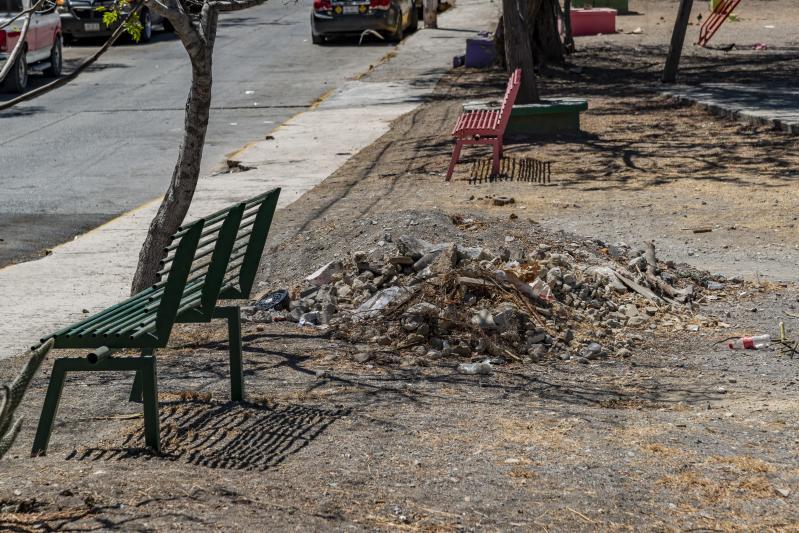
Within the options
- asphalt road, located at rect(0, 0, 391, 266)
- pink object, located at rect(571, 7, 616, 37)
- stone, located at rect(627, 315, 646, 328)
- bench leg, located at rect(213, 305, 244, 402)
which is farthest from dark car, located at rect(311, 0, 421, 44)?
bench leg, located at rect(213, 305, 244, 402)

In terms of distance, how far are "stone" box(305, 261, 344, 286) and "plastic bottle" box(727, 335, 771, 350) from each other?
274 centimetres

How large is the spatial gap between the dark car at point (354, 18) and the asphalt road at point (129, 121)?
48 centimetres

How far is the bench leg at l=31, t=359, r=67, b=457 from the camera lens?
527 centimetres

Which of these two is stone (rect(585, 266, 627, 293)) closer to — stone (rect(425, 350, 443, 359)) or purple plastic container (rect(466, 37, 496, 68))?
stone (rect(425, 350, 443, 359))

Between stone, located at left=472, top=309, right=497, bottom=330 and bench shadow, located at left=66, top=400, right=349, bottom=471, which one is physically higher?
bench shadow, located at left=66, top=400, right=349, bottom=471

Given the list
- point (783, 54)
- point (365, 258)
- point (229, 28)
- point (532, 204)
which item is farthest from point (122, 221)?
point (229, 28)

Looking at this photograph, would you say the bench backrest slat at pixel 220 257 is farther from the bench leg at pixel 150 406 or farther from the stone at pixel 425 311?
the stone at pixel 425 311

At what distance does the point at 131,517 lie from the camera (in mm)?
4297

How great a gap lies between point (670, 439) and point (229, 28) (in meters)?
34.6

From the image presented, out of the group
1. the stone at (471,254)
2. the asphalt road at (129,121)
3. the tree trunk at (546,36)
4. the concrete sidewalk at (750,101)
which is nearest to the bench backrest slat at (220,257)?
the stone at (471,254)

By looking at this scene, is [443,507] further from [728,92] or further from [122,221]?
[728,92]

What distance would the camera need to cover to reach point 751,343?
25.1 feet

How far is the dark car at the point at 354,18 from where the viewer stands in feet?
106

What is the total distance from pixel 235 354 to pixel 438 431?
1103mm
